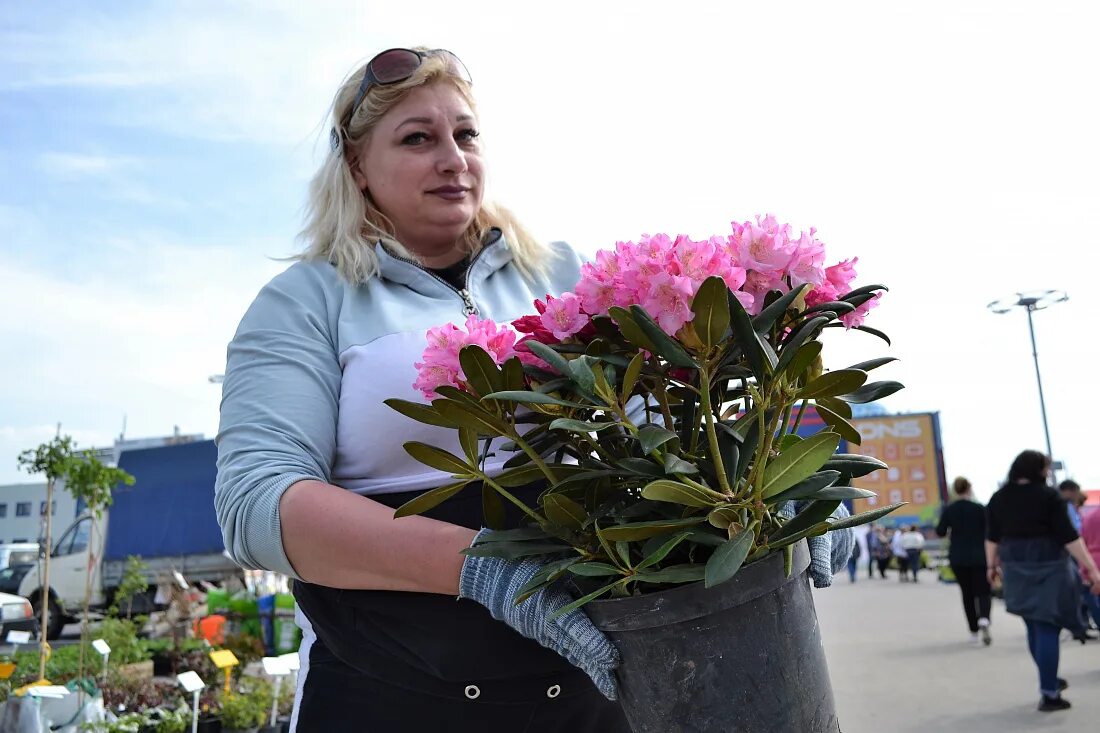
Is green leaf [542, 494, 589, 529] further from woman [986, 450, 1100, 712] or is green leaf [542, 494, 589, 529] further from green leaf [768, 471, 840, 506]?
woman [986, 450, 1100, 712]

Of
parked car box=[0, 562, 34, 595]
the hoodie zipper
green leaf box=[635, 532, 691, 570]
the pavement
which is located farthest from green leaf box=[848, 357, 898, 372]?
parked car box=[0, 562, 34, 595]

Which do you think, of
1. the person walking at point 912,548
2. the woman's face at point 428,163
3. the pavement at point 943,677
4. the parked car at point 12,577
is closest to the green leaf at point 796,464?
the woman's face at point 428,163

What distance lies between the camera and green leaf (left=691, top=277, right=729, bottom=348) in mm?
979

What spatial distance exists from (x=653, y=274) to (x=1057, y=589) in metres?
6.49

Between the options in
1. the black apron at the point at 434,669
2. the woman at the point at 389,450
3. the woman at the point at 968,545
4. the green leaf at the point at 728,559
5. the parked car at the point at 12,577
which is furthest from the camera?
the parked car at the point at 12,577

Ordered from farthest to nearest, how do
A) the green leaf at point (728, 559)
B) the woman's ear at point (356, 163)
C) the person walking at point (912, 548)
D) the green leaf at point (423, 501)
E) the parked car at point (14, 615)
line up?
1. the person walking at point (912, 548)
2. the parked car at point (14, 615)
3. the woman's ear at point (356, 163)
4. the green leaf at point (423, 501)
5. the green leaf at point (728, 559)

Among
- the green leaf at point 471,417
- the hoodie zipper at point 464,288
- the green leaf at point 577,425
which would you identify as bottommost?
the green leaf at point 577,425

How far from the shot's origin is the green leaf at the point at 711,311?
0.98m

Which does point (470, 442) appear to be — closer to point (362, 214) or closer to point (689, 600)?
point (689, 600)

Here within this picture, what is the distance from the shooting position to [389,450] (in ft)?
4.79

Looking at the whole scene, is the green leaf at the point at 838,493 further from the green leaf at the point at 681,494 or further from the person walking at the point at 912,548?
the person walking at the point at 912,548

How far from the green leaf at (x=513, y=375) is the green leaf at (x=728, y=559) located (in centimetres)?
29

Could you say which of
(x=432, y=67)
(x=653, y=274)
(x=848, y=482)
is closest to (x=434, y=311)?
(x=432, y=67)

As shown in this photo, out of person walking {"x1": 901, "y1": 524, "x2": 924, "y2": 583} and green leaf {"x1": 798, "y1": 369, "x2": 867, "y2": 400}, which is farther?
person walking {"x1": 901, "y1": 524, "x2": 924, "y2": 583}
